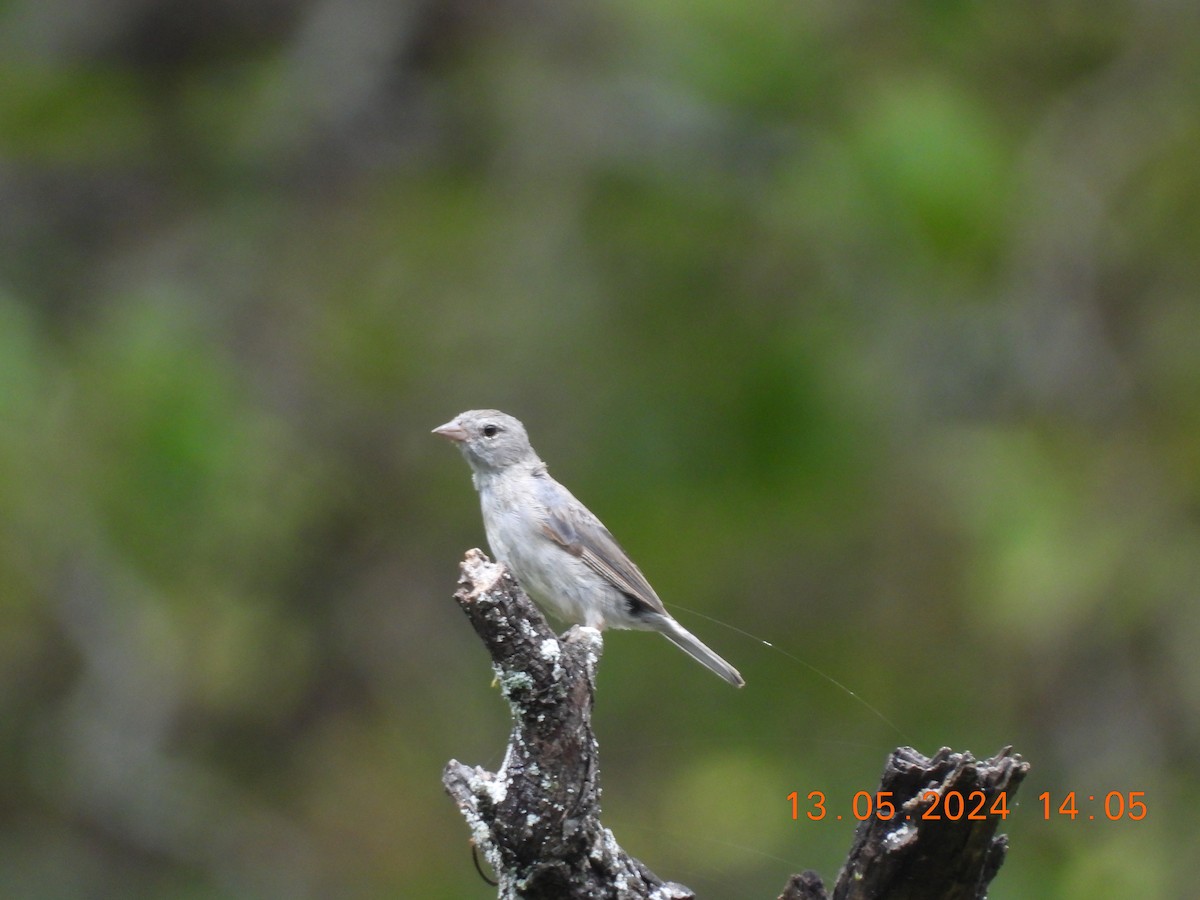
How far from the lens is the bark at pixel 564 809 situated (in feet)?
12.0

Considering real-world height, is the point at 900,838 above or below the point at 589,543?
below

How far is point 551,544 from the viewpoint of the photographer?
5.55 metres

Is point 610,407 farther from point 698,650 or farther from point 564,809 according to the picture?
point 564,809

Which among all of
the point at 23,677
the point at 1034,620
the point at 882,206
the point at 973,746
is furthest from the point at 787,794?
the point at 23,677

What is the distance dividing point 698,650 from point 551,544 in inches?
28.9

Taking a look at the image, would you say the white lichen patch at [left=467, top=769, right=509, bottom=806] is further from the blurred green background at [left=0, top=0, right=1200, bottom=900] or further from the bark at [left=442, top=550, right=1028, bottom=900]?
the blurred green background at [left=0, top=0, right=1200, bottom=900]

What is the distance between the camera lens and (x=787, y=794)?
949cm

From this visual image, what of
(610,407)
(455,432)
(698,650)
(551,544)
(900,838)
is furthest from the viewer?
(610,407)

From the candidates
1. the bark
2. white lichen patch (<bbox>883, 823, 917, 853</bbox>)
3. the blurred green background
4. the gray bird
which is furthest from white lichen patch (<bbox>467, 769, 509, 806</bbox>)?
the blurred green background

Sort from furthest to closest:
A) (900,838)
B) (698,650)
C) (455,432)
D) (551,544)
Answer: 1. (698,650)
2. (455,432)
3. (551,544)
4. (900,838)

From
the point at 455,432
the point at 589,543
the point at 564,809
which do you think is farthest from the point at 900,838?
the point at 455,432

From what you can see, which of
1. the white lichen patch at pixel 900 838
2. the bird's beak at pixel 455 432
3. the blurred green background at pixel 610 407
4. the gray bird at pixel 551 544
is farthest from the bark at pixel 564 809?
the blurred green background at pixel 610 407

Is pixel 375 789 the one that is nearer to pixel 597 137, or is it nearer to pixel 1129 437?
pixel 597 137

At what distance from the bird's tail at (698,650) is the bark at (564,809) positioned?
1.84 m
